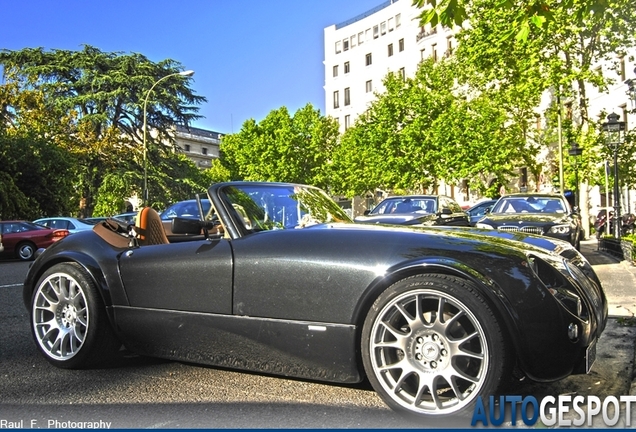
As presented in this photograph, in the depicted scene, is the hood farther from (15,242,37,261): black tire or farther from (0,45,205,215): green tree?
(0,45,205,215): green tree

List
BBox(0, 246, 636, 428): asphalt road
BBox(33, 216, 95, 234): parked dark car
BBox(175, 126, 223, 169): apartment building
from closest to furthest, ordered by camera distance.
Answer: BBox(0, 246, 636, 428): asphalt road → BBox(33, 216, 95, 234): parked dark car → BBox(175, 126, 223, 169): apartment building

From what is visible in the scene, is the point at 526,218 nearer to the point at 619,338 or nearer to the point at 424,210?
the point at 424,210

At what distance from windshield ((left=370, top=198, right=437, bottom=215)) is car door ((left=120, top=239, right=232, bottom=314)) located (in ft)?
36.5

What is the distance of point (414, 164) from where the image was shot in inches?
1689

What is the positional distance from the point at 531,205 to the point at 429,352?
1164 cm

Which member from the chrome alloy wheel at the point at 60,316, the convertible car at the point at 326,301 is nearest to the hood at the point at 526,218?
the convertible car at the point at 326,301

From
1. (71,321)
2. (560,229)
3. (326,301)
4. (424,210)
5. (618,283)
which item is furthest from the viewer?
(424,210)

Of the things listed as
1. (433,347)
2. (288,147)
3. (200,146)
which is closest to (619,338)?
(433,347)

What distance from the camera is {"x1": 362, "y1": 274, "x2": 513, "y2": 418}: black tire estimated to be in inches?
121

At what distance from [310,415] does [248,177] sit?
185 ft

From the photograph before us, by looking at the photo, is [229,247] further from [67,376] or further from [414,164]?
[414,164]

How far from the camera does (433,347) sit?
3.23 m

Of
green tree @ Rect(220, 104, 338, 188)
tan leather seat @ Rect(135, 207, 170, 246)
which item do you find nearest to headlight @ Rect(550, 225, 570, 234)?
tan leather seat @ Rect(135, 207, 170, 246)

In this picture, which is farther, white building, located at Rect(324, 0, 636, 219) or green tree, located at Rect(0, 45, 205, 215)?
white building, located at Rect(324, 0, 636, 219)
